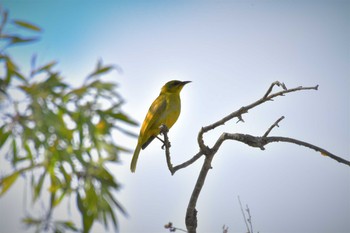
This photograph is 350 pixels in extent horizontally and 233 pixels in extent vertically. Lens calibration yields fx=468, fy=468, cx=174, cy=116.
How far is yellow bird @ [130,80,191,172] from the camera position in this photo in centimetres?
650

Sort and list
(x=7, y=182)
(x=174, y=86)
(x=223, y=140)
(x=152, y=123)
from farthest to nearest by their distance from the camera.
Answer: (x=174, y=86), (x=152, y=123), (x=223, y=140), (x=7, y=182)

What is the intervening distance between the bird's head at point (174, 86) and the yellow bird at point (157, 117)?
98 millimetres

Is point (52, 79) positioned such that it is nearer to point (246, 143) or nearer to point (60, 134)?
point (60, 134)

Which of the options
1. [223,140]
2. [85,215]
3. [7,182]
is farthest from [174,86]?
[7,182]

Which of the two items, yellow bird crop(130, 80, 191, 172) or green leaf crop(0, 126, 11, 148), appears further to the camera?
yellow bird crop(130, 80, 191, 172)

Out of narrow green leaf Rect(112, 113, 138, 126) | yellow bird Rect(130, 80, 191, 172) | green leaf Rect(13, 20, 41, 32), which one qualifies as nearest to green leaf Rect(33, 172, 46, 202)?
narrow green leaf Rect(112, 113, 138, 126)

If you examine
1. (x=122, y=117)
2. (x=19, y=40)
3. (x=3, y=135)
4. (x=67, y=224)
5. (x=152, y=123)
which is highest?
(x=152, y=123)

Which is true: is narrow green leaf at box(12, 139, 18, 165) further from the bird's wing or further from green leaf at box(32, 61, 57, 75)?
the bird's wing

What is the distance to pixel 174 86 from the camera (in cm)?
734

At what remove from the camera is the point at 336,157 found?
435 cm

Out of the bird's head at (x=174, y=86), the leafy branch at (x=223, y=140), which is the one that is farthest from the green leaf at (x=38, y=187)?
the bird's head at (x=174, y=86)

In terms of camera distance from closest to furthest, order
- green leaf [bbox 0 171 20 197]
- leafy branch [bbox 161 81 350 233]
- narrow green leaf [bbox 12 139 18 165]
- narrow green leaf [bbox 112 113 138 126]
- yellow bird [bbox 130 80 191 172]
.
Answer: green leaf [bbox 0 171 20 197]
narrow green leaf [bbox 12 139 18 165]
narrow green leaf [bbox 112 113 138 126]
leafy branch [bbox 161 81 350 233]
yellow bird [bbox 130 80 191 172]

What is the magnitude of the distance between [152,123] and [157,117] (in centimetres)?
12

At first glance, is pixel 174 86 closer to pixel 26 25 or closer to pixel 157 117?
pixel 157 117
